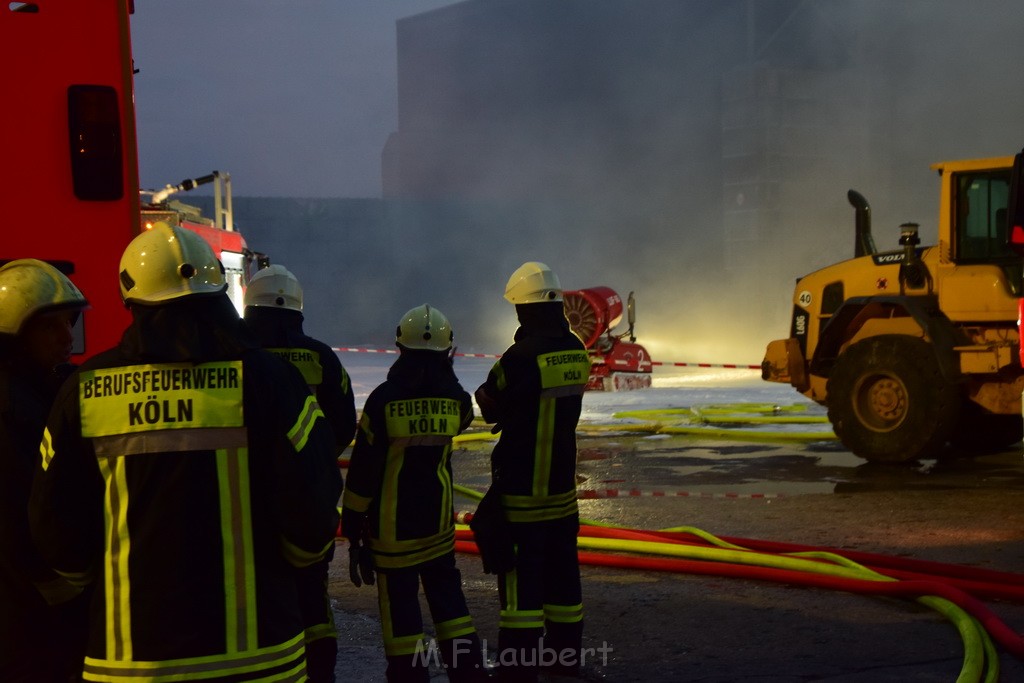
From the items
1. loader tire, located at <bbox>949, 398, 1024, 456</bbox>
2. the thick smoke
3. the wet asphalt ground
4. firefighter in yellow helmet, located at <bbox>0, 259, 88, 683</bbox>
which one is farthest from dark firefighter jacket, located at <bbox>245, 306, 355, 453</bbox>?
the thick smoke

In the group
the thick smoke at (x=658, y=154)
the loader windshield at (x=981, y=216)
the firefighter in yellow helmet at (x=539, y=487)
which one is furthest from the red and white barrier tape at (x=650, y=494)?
the thick smoke at (x=658, y=154)

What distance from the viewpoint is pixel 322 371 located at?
5059mm

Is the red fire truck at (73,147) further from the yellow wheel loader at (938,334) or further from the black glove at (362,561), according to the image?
the yellow wheel loader at (938,334)

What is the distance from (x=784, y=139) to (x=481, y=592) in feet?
64.9

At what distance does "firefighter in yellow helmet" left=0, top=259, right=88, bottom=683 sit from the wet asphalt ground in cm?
187

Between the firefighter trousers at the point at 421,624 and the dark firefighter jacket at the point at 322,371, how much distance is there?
33.0 inches

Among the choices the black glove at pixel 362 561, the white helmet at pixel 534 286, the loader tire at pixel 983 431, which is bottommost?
the loader tire at pixel 983 431

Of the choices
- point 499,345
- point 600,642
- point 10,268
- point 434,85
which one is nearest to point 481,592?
point 600,642

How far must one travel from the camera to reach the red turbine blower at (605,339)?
15.9 meters

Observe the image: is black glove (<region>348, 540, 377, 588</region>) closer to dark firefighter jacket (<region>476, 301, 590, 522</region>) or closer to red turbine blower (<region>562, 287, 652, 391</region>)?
dark firefighter jacket (<region>476, 301, 590, 522</region>)

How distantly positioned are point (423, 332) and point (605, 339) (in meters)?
11.8

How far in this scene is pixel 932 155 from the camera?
23016 mm

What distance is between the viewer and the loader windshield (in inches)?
386

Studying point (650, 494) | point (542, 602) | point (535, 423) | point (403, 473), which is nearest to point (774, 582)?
point (542, 602)
